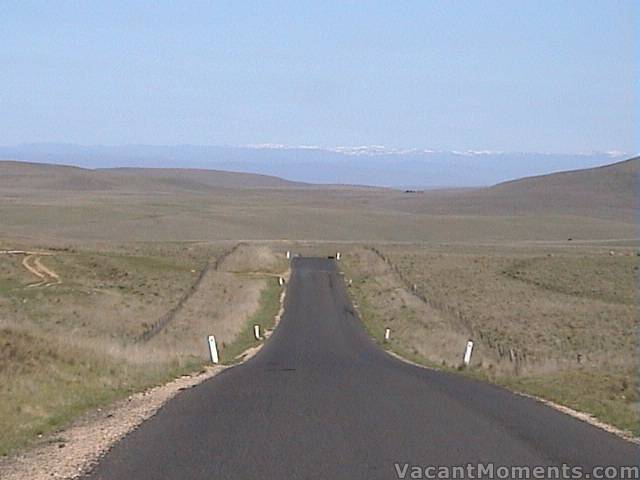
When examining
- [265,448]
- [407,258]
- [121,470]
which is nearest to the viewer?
[121,470]

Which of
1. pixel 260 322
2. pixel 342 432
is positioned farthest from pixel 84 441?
pixel 260 322

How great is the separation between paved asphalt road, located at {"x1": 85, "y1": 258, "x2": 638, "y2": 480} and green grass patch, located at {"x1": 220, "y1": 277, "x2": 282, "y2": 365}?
9.36m

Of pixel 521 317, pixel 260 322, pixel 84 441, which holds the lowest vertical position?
pixel 260 322

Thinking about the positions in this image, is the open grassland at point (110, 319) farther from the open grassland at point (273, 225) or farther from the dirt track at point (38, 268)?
the open grassland at point (273, 225)

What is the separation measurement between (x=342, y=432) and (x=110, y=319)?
2610 cm

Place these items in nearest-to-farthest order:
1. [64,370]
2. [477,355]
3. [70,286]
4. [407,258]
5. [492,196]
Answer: [64,370], [477,355], [70,286], [407,258], [492,196]

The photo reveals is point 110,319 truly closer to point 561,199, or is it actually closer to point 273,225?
point 273,225

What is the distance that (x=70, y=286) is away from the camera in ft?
157

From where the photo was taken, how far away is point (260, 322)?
38.8 metres

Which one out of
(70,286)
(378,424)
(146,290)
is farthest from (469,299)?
(378,424)

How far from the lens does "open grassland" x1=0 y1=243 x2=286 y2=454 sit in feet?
49.1

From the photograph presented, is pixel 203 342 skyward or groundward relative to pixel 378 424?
groundward

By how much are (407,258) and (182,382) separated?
185ft

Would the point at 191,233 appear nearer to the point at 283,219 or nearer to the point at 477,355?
the point at 283,219
